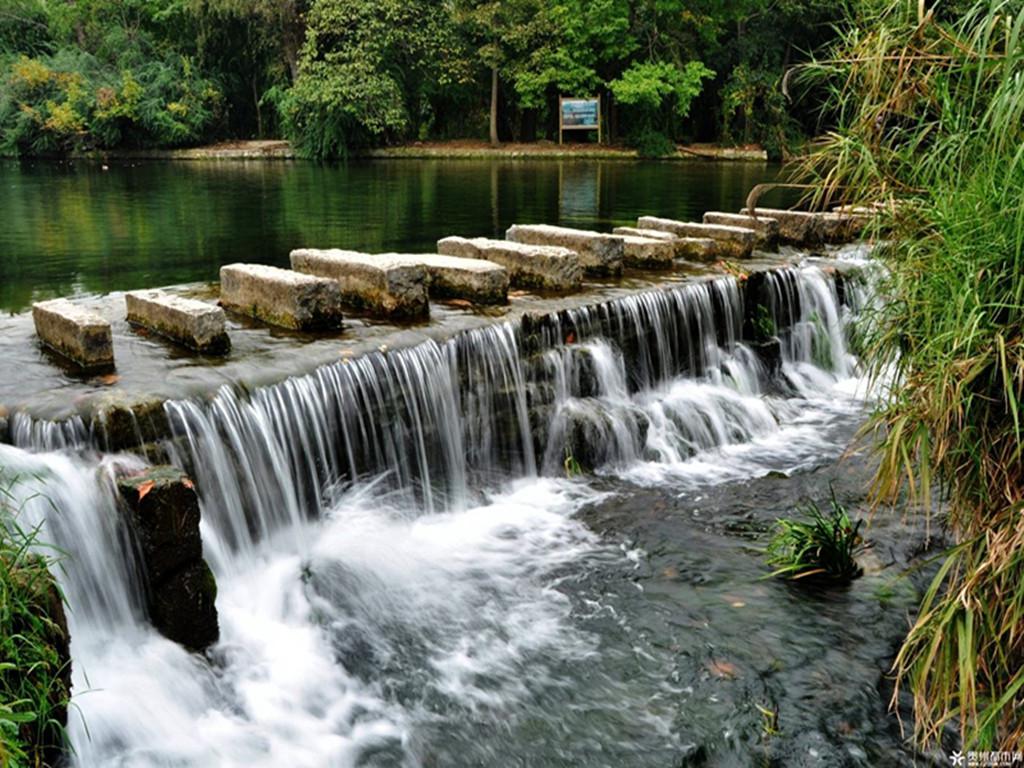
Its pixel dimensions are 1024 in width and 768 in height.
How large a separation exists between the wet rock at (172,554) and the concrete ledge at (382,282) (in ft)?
10.8

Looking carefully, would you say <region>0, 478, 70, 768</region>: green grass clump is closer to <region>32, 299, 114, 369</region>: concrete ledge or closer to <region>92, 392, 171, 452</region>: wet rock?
<region>92, 392, 171, 452</region>: wet rock

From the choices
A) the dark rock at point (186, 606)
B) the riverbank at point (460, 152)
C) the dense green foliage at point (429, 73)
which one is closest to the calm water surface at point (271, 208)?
the riverbank at point (460, 152)

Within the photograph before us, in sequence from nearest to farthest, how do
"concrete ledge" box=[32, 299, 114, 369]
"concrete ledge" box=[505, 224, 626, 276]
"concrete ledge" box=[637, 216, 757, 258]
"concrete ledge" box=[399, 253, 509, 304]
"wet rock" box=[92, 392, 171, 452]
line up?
"wet rock" box=[92, 392, 171, 452] < "concrete ledge" box=[32, 299, 114, 369] < "concrete ledge" box=[399, 253, 509, 304] < "concrete ledge" box=[505, 224, 626, 276] < "concrete ledge" box=[637, 216, 757, 258]

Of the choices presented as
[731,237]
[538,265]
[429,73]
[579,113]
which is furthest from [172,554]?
[429,73]

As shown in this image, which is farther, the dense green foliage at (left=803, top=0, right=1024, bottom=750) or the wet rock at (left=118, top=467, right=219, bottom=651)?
the wet rock at (left=118, top=467, right=219, bottom=651)

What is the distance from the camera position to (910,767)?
13.9ft

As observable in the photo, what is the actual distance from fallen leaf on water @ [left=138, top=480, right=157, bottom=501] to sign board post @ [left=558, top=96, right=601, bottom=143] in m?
40.1

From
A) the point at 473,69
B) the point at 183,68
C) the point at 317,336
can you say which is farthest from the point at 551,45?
the point at 317,336

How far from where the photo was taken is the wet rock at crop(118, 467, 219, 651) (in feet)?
16.2

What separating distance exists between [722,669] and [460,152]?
40.0m

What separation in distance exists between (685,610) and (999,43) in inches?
143

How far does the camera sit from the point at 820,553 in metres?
5.97

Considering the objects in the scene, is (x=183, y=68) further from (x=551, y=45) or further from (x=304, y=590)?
(x=304, y=590)

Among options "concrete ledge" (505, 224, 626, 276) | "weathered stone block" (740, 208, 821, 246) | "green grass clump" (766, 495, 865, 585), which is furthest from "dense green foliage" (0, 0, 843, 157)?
"green grass clump" (766, 495, 865, 585)
